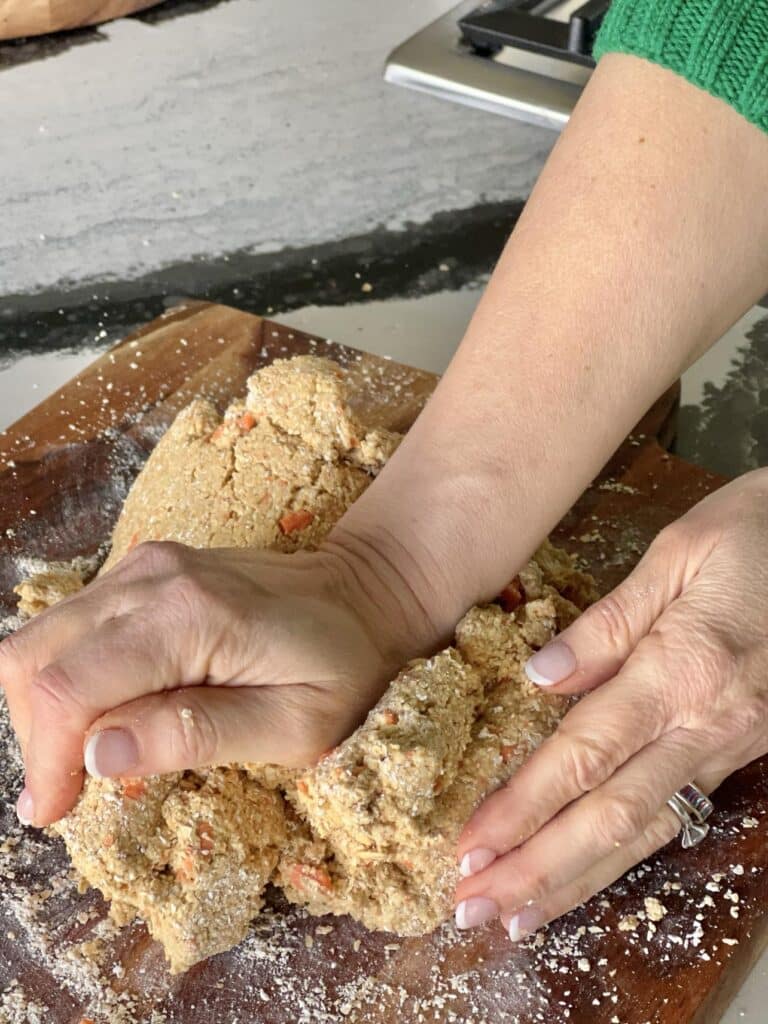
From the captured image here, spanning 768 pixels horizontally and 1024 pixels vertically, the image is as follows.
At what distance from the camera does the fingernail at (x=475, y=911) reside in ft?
3.57

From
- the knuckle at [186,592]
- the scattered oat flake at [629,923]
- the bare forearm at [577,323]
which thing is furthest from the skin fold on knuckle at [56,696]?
the scattered oat flake at [629,923]

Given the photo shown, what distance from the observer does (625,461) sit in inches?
63.2

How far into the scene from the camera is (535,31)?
7.75 ft

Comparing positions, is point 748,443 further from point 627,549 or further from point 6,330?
point 6,330

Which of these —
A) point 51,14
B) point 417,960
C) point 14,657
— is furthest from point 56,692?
point 51,14

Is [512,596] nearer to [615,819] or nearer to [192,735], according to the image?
[615,819]

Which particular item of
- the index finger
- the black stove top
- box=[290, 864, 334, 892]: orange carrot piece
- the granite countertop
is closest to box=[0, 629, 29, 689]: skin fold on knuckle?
box=[290, 864, 334, 892]: orange carrot piece

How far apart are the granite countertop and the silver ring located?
2.19 feet

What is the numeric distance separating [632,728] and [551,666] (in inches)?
3.9

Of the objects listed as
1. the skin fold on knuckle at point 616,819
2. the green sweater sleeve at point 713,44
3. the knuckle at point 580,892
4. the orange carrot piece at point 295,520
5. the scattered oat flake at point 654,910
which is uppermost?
the green sweater sleeve at point 713,44

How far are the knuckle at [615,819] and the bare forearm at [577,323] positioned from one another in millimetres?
242

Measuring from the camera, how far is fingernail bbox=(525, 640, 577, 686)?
117 cm

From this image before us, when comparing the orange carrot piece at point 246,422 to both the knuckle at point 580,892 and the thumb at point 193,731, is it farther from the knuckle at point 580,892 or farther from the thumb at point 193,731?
the knuckle at point 580,892

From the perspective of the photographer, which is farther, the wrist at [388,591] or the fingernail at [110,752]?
the wrist at [388,591]
